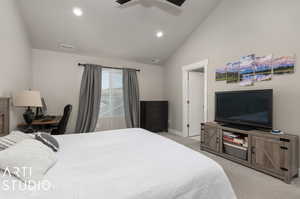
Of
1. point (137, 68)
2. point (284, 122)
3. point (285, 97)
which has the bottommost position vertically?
point (284, 122)

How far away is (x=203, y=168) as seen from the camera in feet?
3.56

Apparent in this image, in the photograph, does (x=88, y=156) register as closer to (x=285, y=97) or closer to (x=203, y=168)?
(x=203, y=168)

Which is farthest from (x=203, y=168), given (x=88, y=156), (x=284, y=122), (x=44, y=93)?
(x=44, y=93)

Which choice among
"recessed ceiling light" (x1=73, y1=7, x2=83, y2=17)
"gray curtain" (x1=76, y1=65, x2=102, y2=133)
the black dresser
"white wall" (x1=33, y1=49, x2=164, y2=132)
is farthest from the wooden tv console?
"white wall" (x1=33, y1=49, x2=164, y2=132)

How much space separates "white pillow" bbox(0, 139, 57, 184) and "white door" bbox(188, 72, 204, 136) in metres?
3.83

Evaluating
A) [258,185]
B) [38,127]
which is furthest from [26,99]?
[258,185]

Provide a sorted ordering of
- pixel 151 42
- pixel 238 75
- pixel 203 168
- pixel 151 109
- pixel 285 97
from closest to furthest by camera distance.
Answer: pixel 203 168 → pixel 285 97 → pixel 238 75 → pixel 151 42 → pixel 151 109

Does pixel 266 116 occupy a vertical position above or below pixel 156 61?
below

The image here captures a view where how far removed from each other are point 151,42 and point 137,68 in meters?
1.08

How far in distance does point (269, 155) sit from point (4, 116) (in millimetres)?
3762

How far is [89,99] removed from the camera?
4.04 meters

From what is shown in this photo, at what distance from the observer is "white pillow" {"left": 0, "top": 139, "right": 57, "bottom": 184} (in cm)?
89

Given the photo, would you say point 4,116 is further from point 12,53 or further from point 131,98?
point 131,98

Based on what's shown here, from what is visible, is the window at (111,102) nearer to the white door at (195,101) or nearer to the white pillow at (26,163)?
the white door at (195,101)
